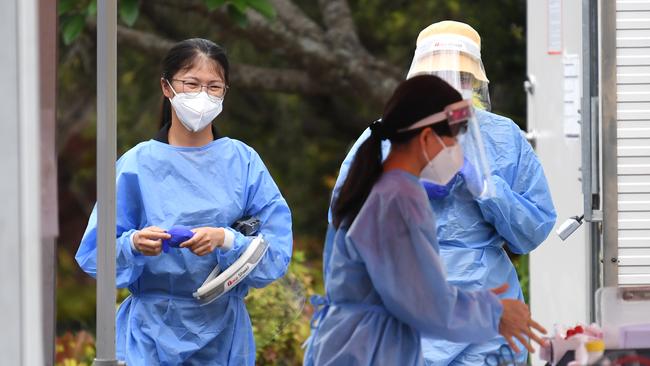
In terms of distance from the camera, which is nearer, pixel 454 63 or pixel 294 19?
pixel 454 63

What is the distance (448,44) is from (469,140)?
1005 millimetres

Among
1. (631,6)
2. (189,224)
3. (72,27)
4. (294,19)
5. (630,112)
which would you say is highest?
(294,19)

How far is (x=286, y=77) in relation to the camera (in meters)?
11.3

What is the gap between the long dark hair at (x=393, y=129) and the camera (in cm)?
371

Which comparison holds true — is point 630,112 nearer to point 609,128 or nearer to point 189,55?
point 609,128

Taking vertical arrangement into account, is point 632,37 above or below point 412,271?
above

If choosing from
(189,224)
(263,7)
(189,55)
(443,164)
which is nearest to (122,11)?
(263,7)

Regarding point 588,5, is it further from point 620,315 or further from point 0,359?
point 0,359

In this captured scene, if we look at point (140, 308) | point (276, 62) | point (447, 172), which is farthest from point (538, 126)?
point (276, 62)

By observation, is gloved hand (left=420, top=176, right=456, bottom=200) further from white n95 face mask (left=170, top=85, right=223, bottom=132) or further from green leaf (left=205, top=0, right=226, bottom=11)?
green leaf (left=205, top=0, right=226, bottom=11)

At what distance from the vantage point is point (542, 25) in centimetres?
698

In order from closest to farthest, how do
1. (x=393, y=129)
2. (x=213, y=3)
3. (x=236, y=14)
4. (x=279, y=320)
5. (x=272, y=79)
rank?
(x=393, y=129), (x=279, y=320), (x=213, y=3), (x=236, y=14), (x=272, y=79)

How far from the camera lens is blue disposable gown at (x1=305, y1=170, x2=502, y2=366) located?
11.9 feet

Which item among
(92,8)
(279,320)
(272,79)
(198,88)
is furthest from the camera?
(272,79)
